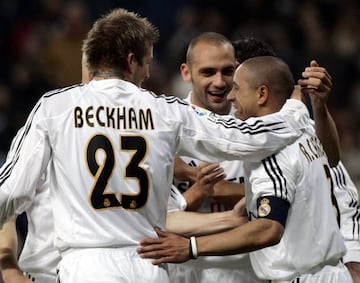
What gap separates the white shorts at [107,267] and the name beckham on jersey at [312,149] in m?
1.04

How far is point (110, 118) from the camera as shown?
17.3ft

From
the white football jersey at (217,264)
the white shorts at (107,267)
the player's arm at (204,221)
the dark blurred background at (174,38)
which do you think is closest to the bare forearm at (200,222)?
the player's arm at (204,221)

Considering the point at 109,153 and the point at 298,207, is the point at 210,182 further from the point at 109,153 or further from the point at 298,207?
the point at 109,153

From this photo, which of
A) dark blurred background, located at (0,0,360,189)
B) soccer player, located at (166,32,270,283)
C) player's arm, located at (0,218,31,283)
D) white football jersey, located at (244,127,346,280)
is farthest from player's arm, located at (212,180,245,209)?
dark blurred background, located at (0,0,360,189)

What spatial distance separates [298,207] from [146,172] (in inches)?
34.3

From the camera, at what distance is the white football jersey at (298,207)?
18.0ft

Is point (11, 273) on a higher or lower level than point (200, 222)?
lower

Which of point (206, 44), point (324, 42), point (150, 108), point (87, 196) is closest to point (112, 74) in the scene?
point (150, 108)

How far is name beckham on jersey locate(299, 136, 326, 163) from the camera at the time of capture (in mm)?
5629

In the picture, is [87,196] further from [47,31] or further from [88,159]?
[47,31]

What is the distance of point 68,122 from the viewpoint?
527cm

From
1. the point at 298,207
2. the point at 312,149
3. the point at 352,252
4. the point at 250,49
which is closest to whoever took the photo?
the point at 298,207

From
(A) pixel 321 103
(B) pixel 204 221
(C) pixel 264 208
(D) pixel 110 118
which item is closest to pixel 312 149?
(A) pixel 321 103

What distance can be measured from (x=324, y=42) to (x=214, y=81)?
617cm
